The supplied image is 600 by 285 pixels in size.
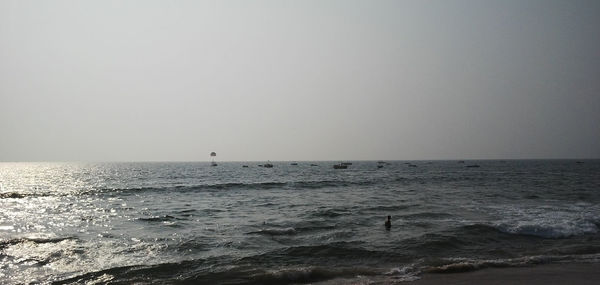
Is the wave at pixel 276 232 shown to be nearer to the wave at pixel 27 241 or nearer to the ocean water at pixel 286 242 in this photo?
the ocean water at pixel 286 242

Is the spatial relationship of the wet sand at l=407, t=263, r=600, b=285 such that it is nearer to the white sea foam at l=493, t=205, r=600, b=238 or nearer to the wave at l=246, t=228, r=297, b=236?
the white sea foam at l=493, t=205, r=600, b=238

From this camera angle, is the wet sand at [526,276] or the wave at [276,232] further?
the wave at [276,232]

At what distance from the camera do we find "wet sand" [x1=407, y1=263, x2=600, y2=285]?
39.5 feet

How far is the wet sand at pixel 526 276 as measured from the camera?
39.5 feet

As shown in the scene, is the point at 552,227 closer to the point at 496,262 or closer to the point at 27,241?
the point at 496,262

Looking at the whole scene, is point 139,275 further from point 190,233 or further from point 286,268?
point 190,233

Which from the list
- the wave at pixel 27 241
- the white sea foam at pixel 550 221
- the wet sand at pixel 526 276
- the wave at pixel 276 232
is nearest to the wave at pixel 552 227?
the white sea foam at pixel 550 221

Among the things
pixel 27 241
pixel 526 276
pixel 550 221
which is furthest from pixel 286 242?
pixel 550 221

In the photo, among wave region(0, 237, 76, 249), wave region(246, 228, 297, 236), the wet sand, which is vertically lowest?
wave region(0, 237, 76, 249)

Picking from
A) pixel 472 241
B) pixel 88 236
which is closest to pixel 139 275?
pixel 88 236

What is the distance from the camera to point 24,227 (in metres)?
24.9

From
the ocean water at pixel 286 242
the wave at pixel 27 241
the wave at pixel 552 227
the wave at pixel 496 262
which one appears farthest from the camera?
the wave at pixel 552 227

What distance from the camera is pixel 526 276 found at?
41.6 ft

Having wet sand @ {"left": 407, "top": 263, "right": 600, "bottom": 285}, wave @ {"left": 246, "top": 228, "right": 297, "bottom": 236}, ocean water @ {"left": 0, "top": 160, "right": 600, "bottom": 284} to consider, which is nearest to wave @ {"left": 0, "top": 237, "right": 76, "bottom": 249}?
ocean water @ {"left": 0, "top": 160, "right": 600, "bottom": 284}
